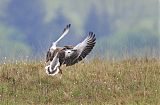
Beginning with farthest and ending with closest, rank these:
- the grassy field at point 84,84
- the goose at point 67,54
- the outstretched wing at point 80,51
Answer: the outstretched wing at point 80,51 → the goose at point 67,54 → the grassy field at point 84,84

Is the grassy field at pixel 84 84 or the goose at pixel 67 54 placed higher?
the goose at pixel 67 54

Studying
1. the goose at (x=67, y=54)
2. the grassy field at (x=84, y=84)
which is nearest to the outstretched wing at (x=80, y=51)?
the goose at (x=67, y=54)

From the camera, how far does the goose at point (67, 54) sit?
1504 centimetres

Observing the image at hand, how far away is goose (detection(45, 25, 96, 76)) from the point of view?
49.3 feet

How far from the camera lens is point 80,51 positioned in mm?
15797

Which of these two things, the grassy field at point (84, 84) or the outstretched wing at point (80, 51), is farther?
the outstretched wing at point (80, 51)

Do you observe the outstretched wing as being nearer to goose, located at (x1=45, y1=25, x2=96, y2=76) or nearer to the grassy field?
goose, located at (x1=45, y1=25, x2=96, y2=76)

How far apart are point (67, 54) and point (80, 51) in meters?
0.52

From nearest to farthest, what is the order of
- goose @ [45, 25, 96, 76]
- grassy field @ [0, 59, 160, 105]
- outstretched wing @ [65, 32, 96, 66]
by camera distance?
grassy field @ [0, 59, 160, 105], goose @ [45, 25, 96, 76], outstretched wing @ [65, 32, 96, 66]

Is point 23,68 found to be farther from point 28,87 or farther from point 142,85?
point 142,85

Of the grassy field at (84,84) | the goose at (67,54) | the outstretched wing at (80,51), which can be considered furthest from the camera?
the outstretched wing at (80,51)

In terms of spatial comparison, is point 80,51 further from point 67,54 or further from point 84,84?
point 84,84

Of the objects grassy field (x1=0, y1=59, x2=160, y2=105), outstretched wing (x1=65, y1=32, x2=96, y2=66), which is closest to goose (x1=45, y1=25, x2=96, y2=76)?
outstretched wing (x1=65, y1=32, x2=96, y2=66)

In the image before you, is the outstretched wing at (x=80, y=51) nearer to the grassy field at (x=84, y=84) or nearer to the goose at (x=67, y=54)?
the goose at (x=67, y=54)
